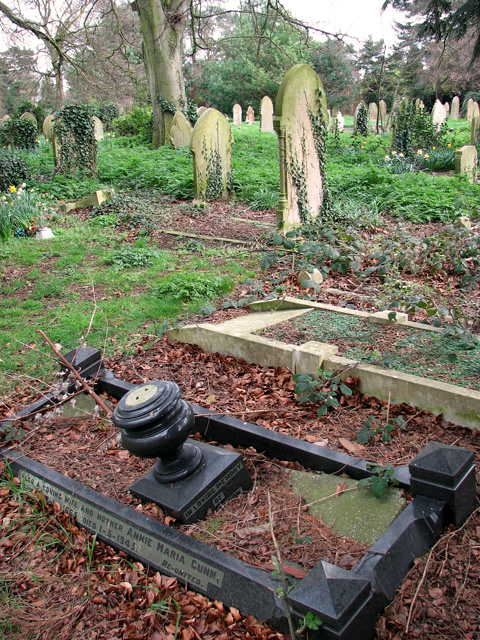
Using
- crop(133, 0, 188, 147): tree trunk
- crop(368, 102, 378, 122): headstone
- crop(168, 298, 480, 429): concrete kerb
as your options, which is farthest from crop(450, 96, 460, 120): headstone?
crop(168, 298, 480, 429): concrete kerb

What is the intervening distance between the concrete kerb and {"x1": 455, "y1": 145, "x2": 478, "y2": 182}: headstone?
24.3 ft

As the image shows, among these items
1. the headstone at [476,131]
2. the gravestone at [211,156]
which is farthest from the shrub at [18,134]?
the headstone at [476,131]

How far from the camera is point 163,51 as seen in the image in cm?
1505

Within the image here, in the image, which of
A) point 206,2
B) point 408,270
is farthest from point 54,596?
point 206,2

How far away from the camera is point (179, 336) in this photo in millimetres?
4957

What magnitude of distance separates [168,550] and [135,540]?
21cm

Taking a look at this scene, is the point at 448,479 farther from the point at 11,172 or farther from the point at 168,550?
the point at 11,172

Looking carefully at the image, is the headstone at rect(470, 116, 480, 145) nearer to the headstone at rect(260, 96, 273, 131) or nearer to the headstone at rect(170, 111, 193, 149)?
the headstone at rect(170, 111, 193, 149)

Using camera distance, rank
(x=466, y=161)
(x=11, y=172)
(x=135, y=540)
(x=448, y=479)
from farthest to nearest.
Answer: (x=11, y=172) → (x=466, y=161) → (x=135, y=540) → (x=448, y=479)

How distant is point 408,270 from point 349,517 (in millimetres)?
4250

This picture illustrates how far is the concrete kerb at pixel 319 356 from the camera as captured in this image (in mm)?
3197

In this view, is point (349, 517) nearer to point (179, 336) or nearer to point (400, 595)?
Result: point (400, 595)

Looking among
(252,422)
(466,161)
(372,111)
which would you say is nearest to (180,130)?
(466,161)

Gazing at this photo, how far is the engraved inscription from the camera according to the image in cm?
220
